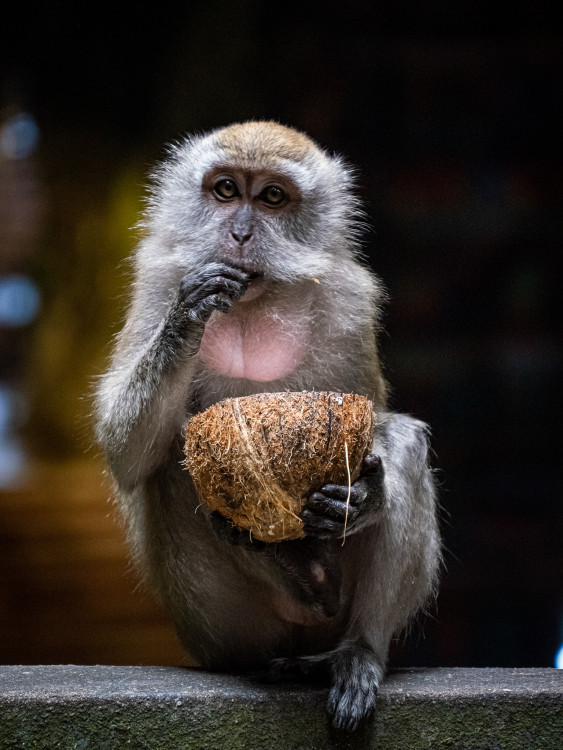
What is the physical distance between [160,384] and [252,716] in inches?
41.8

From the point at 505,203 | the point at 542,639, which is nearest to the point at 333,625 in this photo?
the point at 542,639

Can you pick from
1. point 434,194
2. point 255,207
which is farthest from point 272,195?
point 434,194

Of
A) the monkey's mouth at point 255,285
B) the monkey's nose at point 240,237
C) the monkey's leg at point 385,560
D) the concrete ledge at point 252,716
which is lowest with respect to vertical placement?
the concrete ledge at point 252,716

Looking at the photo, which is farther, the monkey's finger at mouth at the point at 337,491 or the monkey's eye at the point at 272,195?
the monkey's eye at the point at 272,195

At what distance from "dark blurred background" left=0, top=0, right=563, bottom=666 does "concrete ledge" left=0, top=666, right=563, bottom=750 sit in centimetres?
215

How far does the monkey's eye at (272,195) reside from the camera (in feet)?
10.6

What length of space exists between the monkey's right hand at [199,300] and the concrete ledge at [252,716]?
1.08 m

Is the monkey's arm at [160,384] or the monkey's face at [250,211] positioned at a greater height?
the monkey's face at [250,211]

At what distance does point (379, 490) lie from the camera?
282 centimetres

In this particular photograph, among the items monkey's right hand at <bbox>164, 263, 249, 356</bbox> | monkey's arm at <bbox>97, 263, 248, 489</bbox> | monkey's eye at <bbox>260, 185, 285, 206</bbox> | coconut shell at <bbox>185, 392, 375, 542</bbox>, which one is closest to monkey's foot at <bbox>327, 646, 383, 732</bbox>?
coconut shell at <bbox>185, 392, 375, 542</bbox>

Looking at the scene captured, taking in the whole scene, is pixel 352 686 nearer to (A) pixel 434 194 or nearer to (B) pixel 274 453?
(B) pixel 274 453

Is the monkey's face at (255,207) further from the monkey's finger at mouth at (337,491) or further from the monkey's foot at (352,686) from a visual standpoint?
the monkey's foot at (352,686)

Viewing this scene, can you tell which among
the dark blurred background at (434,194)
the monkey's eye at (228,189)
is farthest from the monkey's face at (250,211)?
the dark blurred background at (434,194)

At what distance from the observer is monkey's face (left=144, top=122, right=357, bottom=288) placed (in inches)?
123
